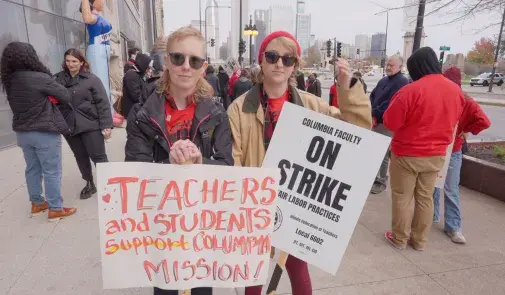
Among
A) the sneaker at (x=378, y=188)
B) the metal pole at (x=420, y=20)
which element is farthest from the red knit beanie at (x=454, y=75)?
the metal pole at (x=420, y=20)

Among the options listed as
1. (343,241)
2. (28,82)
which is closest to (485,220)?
(343,241)

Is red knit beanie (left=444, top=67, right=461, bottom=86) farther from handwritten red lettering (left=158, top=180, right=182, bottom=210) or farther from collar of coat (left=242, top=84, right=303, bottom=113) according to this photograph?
handwritten red lettering (left=158, top=180, right=182, bottom=210)

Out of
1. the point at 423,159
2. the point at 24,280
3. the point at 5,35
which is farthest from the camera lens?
the point at 5,35

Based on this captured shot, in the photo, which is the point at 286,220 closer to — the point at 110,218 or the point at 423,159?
the point at 110,218

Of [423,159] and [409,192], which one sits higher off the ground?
[423,159]

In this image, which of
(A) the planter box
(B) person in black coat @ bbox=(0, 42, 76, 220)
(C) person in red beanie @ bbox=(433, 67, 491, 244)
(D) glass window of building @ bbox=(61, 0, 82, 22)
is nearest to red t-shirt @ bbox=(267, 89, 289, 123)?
(C) person in red beanie @ bbox=(433, 67, 491, 244)

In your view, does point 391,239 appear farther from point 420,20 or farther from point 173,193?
point 420,20

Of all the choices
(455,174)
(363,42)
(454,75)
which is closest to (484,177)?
(455,174)

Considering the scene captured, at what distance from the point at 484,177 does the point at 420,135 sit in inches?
103

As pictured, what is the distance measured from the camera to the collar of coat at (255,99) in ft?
6.83

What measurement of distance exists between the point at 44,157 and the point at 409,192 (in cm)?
389

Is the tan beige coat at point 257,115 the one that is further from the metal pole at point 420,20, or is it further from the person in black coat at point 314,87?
the person in black coat at point 314,87

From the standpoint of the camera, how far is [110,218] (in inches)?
63.4

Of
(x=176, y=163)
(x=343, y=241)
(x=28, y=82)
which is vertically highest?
(x=28, y=82)
